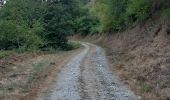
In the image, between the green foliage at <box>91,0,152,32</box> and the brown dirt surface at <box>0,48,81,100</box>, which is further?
the green foliage at <box>91,0,152,32</box>

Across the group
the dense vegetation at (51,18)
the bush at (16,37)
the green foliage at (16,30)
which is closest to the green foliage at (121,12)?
the dense vegetation at (51,18)

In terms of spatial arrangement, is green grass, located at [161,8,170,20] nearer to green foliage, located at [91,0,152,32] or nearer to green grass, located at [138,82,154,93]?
green foliage, located at [91,0,152,32]

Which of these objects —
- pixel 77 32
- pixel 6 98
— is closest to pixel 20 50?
pixel 6 98

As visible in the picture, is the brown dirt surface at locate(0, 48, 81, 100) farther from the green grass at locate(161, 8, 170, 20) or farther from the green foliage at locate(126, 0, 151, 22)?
the green foliage at locate(126, 0, 151, 22)

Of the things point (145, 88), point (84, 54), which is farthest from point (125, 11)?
point (145, 88)

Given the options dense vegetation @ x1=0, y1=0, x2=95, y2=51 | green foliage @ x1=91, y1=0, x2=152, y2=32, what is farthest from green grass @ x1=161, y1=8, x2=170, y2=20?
dense vegetation @ x1=0, y1=0, x2=95, y2=51

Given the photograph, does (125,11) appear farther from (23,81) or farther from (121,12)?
(23,81)

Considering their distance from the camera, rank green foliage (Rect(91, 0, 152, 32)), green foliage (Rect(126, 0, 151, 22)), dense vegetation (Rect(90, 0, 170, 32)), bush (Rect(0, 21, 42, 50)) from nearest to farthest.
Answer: dense vegetation (Rect(90, 0, 170, 32)) < green foliage (Rect(126, 0, 151, 22)) < green foliage (Rect(91, 0, 152, 32)) < bush (Rect(0, 21, 42, 50))

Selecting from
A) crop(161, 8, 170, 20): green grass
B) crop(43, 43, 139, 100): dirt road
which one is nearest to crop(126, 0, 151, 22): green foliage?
crop(161, 8, 170, 20): green grass

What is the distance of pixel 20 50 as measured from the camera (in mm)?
35188

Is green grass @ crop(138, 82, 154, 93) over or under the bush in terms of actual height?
over

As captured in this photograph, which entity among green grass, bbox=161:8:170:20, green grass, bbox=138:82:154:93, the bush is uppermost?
green grass, bbox=161:8:170:20

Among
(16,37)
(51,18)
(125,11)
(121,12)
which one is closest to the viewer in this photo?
(16,37)

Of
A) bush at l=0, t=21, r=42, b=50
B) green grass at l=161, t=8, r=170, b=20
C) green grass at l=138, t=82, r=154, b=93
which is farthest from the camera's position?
bush at l=0, t=21, r=42, b=50
